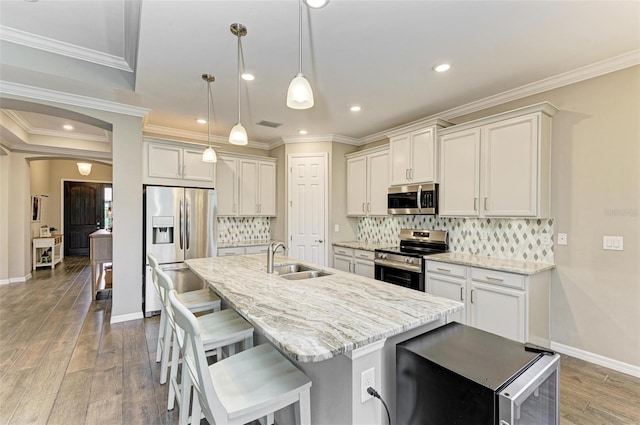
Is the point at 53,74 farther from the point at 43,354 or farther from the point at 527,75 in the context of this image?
the point at 527,75

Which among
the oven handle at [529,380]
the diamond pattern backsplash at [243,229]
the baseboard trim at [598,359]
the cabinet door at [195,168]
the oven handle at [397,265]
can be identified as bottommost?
the baseboard trim at [598,359]

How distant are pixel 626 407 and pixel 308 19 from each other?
3.54 metres

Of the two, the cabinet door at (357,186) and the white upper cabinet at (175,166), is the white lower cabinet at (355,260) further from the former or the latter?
the white upper cabinet at (175,166)

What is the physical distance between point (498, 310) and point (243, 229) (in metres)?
A: 4.00

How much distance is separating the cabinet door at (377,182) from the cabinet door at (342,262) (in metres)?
0.83

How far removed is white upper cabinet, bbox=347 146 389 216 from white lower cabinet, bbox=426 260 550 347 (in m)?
1.62

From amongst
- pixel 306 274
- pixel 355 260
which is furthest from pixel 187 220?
pixel 355 260

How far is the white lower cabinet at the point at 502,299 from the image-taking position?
2.72 metres

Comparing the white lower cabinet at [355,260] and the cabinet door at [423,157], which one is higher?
the cabinet door at [423,157]

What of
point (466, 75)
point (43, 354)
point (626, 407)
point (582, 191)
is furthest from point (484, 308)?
point (43, 354)

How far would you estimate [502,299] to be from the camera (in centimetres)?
284

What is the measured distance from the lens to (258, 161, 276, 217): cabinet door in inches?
205

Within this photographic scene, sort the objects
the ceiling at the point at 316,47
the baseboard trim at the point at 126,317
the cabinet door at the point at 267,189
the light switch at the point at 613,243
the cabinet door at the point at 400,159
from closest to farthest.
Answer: the ceiling at the point at 316,47 → the light switch at the point at 613,243 → the baseboard trim at the point at 126,317 → the cabinet door at the point at 400,159 → the cabinet door at the point at 267,189

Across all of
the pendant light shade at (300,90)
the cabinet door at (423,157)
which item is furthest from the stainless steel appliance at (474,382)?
the cabinet door at (423,157)
